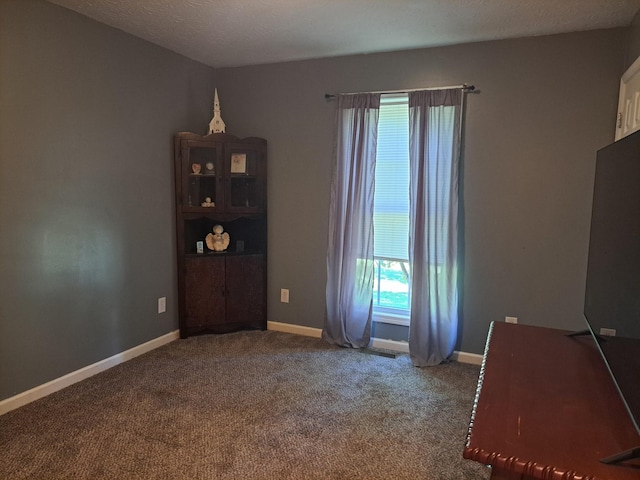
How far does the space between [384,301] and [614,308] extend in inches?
87.9

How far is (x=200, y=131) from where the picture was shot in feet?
12.7

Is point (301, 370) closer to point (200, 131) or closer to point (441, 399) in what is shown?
point (441, 399)

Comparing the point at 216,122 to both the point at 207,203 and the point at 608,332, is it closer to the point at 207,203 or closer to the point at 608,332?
the point at 207,203

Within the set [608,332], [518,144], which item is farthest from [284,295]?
[608,332]

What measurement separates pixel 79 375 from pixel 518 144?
3.39 meters

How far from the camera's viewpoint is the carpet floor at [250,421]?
2066mm

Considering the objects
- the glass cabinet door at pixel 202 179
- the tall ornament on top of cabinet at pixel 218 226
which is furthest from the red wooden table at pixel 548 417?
the glass cabinet door at pixel 202 179

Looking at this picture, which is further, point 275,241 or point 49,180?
point 275,241

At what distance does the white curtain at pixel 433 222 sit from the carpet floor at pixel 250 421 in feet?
0.82

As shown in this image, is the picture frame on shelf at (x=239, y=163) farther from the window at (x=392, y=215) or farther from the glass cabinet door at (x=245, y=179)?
the window at (x=392, y=215)

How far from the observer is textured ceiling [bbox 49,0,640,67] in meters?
2.49

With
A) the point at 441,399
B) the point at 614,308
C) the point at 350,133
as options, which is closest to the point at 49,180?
the point at 350,133

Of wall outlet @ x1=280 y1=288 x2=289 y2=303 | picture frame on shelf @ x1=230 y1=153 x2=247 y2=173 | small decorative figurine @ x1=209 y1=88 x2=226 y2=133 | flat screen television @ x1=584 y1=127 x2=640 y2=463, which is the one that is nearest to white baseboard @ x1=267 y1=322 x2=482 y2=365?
wall outlet @ x1=280 y1=288 x2=289 y2=303

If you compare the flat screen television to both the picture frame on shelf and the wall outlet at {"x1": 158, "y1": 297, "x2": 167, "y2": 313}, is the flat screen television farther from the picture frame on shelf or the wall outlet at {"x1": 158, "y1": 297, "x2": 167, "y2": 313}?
the wall outlet at {"x1": 158, "y1": 297, "x2": 167, "y2": 313}
